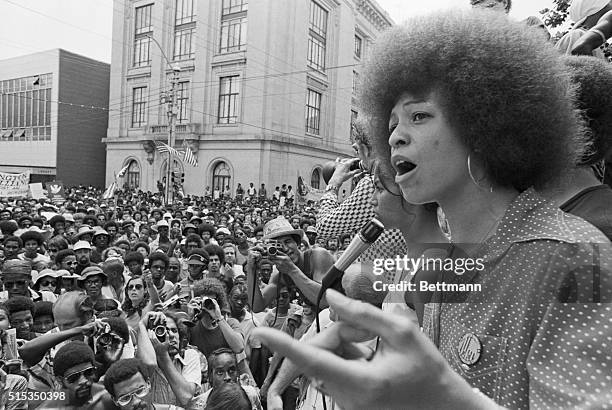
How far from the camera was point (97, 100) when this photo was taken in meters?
40.1

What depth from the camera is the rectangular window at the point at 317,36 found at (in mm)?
32156

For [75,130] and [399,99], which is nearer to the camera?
[399,99]

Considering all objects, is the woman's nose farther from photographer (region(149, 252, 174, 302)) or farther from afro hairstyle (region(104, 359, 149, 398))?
photographer (region(149, 252, 174, 302))

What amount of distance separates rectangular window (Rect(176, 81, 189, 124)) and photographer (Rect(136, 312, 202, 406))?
29196 mm

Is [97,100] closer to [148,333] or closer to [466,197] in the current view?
[148,333]

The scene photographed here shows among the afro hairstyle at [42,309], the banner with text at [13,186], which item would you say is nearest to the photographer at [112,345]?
the afro hairstyle at [42,309]

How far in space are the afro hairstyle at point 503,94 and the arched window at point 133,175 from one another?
34445mm

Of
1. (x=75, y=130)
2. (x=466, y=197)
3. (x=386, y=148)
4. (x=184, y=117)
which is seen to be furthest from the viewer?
(x=75, y=130)

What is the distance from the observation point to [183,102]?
3173 cm

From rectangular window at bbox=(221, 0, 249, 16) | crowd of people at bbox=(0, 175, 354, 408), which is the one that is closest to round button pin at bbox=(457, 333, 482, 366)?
crowd of people at bbox=(0, 175, 354, 408)

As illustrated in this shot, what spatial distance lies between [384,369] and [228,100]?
3078 centimetres

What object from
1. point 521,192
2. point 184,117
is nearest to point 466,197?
point 521,192

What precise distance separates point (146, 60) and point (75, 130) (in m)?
9.92

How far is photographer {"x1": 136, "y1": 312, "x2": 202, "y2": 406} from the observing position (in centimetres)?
342
